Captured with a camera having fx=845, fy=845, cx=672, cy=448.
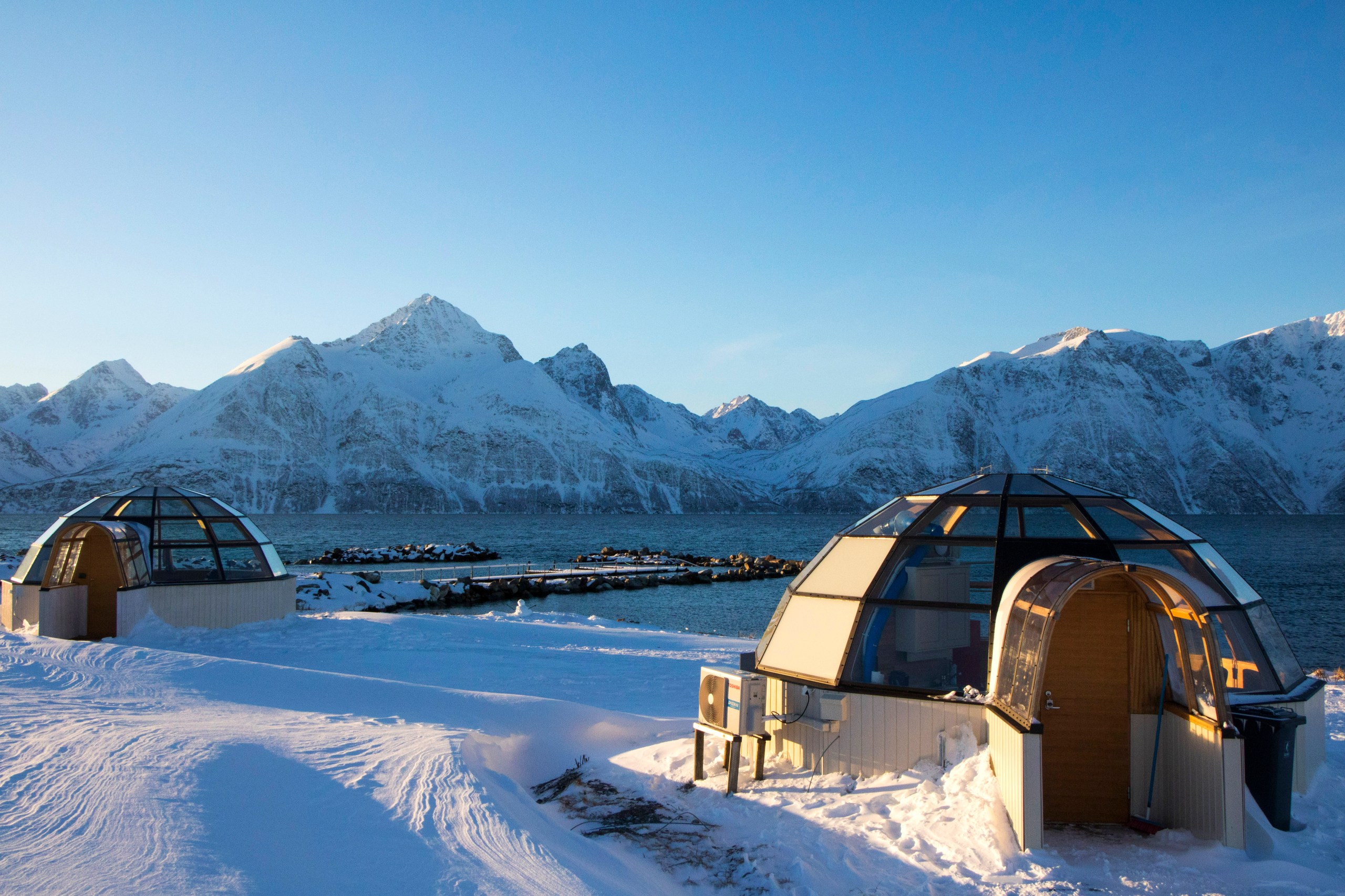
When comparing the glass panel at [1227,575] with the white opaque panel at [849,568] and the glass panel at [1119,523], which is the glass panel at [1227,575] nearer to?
the glass panel at [1119,523]

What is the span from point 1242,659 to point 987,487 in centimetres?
345

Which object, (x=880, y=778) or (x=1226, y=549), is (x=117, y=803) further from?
(x=1226, y=549)

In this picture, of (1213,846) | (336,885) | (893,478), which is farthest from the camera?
(893,478)

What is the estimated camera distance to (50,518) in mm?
163125

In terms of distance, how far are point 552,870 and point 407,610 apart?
113 ft

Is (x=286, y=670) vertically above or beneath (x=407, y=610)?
above

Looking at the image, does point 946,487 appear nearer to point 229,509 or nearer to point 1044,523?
point 1044,523

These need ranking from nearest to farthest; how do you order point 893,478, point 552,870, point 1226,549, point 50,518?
1. point 552,870
2. point 1226,549
3. point 50,518
4. point 893,478

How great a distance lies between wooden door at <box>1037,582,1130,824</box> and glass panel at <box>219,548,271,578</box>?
1923 cm

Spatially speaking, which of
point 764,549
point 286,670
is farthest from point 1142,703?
point 764,549

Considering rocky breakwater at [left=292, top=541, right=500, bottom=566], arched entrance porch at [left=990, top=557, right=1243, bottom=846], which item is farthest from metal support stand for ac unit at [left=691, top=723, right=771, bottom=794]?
rocky breakwater at [left=292, top=541, right=500, bottom=566]

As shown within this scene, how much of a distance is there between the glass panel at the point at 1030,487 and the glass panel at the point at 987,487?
12cm

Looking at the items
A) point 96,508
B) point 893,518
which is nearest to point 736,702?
point 893,518

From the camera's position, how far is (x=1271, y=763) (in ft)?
27.5
